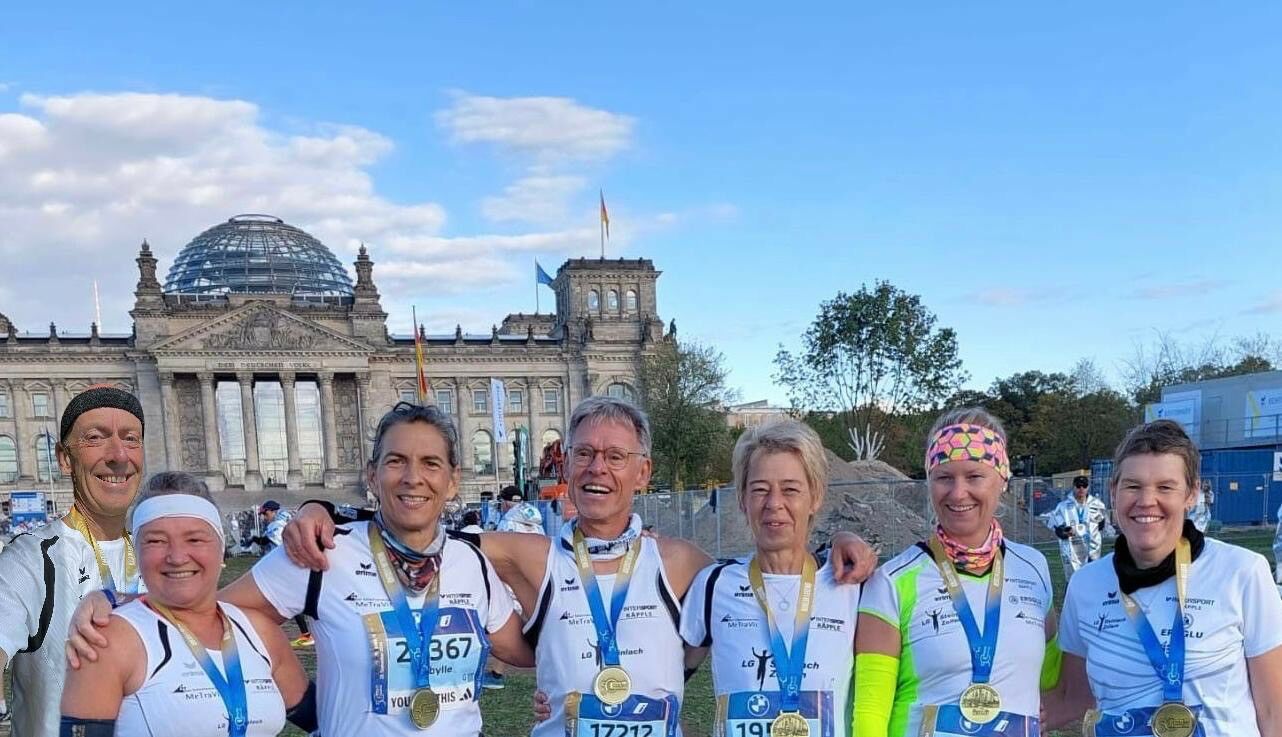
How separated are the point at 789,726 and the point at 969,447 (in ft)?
4.02

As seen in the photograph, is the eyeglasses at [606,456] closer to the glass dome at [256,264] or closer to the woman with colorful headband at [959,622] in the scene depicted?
the woman with colorful headband at [959,622]

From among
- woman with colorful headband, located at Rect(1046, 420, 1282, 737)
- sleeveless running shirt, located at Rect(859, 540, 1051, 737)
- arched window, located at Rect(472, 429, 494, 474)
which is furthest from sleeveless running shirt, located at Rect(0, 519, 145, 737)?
arched window, located at Rect(472, 429, 494, 474)

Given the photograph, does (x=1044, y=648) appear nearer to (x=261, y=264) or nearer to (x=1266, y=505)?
(x=1266, y=505)

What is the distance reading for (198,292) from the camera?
8619 cm

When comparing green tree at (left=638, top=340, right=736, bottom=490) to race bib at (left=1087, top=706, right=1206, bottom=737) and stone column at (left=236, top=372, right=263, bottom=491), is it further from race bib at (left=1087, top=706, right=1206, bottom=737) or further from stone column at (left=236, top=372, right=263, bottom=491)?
race bib at (left=1087, top=706, right=1206, bottom=737)

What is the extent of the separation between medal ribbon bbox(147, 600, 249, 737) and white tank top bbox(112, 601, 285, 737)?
0.04 feet

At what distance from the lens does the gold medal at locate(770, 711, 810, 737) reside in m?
3.44

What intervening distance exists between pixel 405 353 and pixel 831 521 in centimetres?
6058

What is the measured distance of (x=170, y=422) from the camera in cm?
→ 7288

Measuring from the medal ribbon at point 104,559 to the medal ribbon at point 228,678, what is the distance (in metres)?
1.03

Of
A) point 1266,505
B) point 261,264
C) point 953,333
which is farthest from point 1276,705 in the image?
point 261,264

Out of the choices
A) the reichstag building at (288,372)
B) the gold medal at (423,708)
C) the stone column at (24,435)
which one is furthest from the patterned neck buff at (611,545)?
the stone column at (24,435)

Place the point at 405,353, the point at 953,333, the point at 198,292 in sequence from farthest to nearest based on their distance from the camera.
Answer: the point at 198,292 → the point at 405,353 → the point at 953,333

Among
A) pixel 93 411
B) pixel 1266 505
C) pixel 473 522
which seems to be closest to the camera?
pixel 93 411
